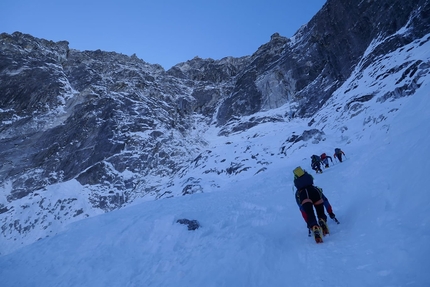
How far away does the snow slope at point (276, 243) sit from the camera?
385 centimetres

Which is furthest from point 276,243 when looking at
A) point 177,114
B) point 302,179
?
point 177,114

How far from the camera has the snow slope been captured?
12.6 feet

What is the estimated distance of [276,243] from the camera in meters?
6.18

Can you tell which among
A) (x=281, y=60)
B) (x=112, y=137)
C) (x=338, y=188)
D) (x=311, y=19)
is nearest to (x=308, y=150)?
(x=338, y=188)

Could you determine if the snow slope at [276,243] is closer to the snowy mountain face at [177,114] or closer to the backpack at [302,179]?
the backpack at [302,179]

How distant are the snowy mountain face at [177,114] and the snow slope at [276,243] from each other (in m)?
9.92

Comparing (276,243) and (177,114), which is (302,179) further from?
(177,114)

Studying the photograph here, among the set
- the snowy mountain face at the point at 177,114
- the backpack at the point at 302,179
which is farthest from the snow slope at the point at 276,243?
the snowy mountain face at the point at 177,114

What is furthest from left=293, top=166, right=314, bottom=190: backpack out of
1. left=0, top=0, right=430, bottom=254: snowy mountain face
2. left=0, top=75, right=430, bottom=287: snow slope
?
left=0, top=0, right=430, bottom=254: snowy mountain face

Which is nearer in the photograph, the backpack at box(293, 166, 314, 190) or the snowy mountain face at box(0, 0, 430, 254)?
the backpack at box(293, 166, 314, 190)

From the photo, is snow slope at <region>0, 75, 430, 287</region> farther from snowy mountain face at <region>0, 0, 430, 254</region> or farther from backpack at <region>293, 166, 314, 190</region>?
snowy mountain face at <region>0, 0, 430, 254</region>

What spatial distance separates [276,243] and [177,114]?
5806 centimetres

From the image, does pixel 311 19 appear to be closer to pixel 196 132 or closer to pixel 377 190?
pixel 196 132

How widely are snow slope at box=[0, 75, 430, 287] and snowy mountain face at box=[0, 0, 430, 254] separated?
9.92 m
